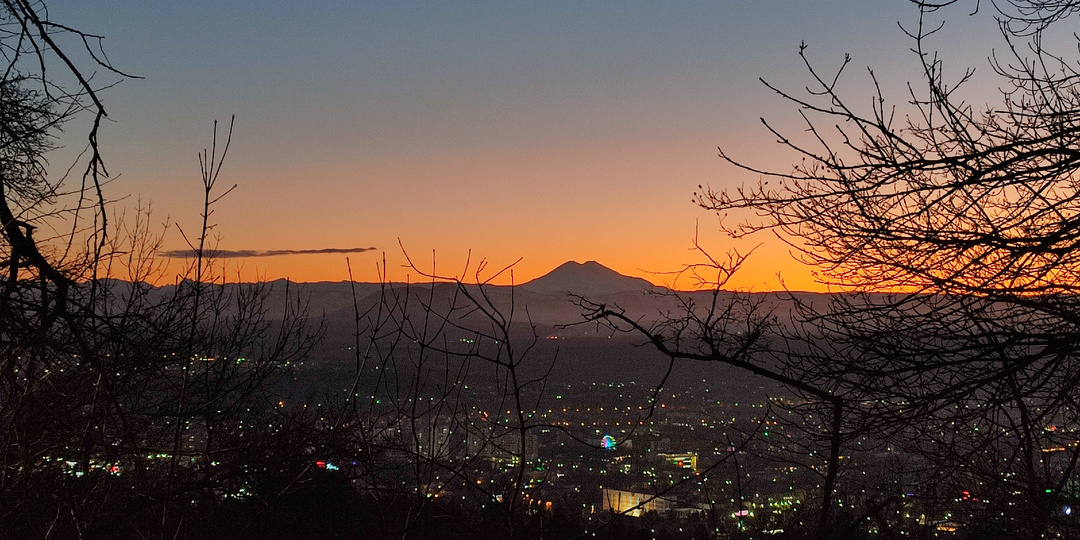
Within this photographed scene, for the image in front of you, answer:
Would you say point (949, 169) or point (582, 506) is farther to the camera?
point (582, 506)

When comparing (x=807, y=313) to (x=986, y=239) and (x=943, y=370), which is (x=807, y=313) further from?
(x=986, y=239)

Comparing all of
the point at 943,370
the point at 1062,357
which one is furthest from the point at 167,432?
the point at 1062,357

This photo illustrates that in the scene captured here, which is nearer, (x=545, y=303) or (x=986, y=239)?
(x=986, y=239)

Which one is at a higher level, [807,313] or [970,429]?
[807,313]

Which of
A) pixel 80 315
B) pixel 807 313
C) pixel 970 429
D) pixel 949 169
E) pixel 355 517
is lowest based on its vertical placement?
pixel 355 517

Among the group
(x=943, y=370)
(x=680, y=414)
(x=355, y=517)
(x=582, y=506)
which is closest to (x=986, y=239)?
(x=943, y=370)

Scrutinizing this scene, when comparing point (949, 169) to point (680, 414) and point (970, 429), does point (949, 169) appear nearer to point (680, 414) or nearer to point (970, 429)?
point (970, 429)

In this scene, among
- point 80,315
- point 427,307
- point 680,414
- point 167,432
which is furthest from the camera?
point 680,414

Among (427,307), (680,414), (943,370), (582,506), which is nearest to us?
(427,307)

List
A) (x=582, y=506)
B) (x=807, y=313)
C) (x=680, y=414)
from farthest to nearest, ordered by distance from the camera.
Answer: (x=680, y=414) < (x=582, y=506) < (x=807, y=313)
